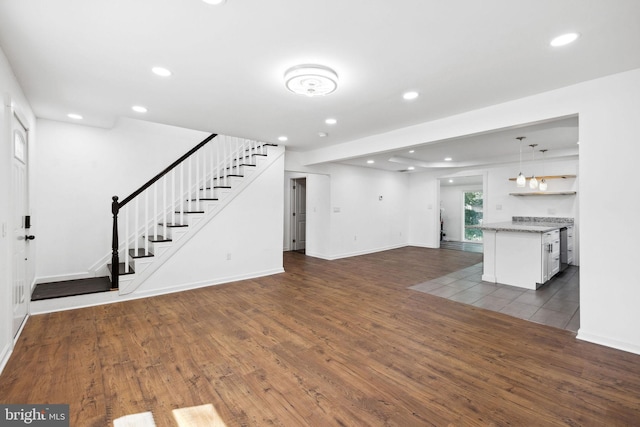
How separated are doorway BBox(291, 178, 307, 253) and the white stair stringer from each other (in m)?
2.88

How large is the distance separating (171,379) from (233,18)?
262cm

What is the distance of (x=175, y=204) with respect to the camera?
4895 millimetres

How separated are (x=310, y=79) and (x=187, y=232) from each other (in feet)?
10.5

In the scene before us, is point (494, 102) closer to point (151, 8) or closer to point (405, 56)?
point (405, 56)

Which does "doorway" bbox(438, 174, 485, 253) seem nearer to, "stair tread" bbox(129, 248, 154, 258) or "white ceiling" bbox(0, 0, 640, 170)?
"white ceiling" bbox(0, 0, 640, 170)

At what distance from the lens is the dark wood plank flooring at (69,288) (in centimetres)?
363

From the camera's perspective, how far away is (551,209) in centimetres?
667

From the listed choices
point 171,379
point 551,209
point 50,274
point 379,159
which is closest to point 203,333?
point 171,379

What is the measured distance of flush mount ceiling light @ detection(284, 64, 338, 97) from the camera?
248 centimetres

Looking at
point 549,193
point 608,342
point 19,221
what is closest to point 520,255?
point 608,342

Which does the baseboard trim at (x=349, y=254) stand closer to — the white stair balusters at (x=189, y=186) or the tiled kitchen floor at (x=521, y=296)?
the tiled kitchen floor at (x=521, y=296)

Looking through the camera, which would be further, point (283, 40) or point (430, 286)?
point (430, 286)

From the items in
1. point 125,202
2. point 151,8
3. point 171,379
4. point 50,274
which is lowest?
point 171,379

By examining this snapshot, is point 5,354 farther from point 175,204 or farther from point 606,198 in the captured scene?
point 606,198
